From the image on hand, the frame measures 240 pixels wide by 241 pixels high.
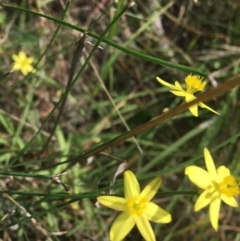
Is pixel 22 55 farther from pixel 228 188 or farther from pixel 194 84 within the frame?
pixel 228 188

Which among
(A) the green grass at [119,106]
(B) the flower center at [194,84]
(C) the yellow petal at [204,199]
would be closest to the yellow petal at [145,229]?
(C) the yellow petal at [204,199]

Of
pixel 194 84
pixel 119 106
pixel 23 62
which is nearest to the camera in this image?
pixel 194 84

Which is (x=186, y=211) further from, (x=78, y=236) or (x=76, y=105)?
(x=76, y=105)

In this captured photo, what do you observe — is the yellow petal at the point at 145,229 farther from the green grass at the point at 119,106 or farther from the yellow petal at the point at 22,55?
the yellow petal at the point at 22,55

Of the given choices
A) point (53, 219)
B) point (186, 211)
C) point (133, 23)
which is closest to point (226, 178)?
point (53, 219)

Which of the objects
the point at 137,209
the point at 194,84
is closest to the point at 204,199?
the point at 137,209

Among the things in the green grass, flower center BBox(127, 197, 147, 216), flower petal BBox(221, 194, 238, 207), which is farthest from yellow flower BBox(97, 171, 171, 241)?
the green grass
